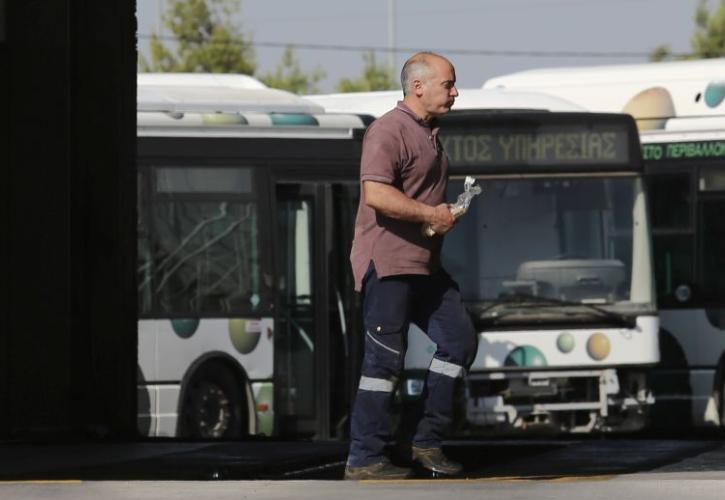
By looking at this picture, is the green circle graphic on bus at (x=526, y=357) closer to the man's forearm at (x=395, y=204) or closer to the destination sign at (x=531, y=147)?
the destination sign at (x=531, y=147)

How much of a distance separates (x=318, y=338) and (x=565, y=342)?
80.0 inches

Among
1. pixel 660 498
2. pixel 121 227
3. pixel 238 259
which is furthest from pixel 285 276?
pixel 660 498

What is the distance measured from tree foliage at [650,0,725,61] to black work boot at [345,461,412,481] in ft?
139

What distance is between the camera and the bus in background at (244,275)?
16281 mm

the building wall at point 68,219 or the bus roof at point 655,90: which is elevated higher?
the bus roof at point 655,90

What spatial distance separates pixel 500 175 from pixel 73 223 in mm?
6466

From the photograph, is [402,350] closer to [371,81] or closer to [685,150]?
[685,150]

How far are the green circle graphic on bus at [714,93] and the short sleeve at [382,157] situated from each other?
36.4ft

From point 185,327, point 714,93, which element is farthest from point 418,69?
point 714,93

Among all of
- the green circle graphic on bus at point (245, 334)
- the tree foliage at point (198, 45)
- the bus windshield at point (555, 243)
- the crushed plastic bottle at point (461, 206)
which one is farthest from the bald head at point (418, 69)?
the tree foliage at point (198, 45)

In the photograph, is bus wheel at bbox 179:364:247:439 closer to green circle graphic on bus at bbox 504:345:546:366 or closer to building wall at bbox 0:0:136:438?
green circle graphic on bus at bbox 504:345:546:366

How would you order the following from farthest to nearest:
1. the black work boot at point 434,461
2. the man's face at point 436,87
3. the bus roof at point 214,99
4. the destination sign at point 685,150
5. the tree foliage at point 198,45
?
the tree foliage at point 198,45, the destination sign at point 685,150, the bus roof at point 214,99, the black work boot at point 434,461, the man's face at point 436,87

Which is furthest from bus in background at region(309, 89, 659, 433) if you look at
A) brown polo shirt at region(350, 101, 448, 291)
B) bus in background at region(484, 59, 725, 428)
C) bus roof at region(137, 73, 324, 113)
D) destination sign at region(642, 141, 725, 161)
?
brown polo shirt at region(350, 101, 448, 291)

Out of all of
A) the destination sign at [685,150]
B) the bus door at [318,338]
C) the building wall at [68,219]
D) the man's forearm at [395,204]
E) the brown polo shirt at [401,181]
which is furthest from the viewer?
the destination sign at [685,150]
